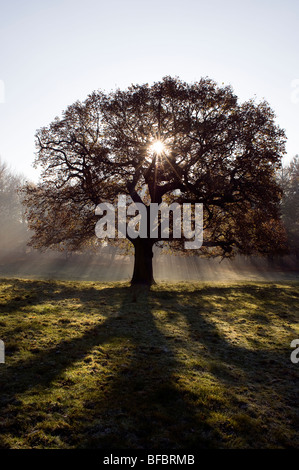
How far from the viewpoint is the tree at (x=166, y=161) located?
1688 cm

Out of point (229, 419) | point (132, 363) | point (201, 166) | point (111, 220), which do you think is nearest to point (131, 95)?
point (201, 166)

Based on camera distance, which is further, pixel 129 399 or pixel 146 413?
pixel 129 399

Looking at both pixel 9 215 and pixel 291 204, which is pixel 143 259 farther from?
pixel 9 215

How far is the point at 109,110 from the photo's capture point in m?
18.3

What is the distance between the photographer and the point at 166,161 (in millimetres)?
17750

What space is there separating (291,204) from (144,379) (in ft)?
189

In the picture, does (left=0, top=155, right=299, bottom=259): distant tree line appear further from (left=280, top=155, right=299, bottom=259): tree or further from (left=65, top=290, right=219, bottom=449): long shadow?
(left=65, top=290, right=219, bottom=449): long shadow

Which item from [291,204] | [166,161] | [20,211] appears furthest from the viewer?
[20,211]

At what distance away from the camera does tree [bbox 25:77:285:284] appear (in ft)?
55.4

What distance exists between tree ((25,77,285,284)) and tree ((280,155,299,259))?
113 feet

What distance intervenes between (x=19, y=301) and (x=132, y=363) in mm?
7467

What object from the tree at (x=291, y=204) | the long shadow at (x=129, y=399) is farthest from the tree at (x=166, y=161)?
the tree at (x=291, y=204)

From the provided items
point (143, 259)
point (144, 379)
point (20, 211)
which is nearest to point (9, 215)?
point (20, 211)

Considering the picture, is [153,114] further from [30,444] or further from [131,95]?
[30,444]
